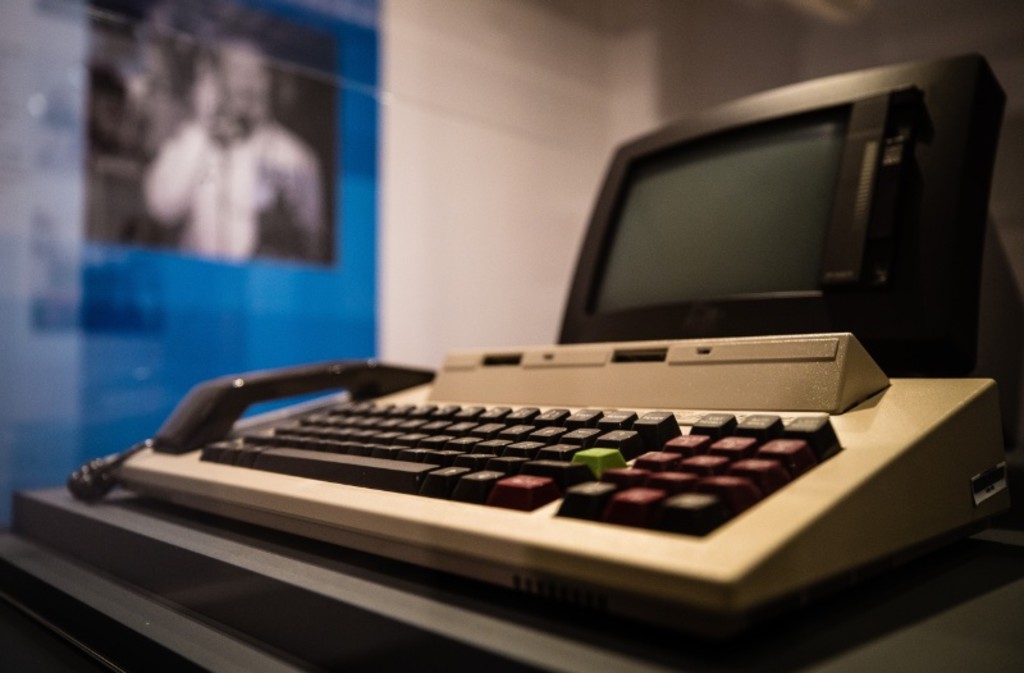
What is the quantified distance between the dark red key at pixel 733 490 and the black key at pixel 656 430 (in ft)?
0.39

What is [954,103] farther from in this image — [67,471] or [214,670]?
[67,471]

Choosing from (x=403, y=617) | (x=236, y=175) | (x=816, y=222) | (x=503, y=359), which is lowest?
(x=403, y=617)

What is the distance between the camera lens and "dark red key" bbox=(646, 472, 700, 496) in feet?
1.36

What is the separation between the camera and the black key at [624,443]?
0.52 m

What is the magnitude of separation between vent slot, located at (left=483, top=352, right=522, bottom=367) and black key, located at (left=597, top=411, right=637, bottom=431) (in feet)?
0.85

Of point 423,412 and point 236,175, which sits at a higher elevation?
point 236,175

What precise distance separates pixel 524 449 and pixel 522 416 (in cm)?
10

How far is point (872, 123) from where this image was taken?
31.6 inches

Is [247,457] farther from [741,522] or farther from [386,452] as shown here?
[741,522]

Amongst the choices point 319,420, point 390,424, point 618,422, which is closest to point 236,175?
point 319,420

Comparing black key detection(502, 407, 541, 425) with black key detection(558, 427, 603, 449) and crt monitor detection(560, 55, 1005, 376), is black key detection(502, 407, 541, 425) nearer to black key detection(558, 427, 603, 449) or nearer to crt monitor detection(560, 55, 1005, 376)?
black key detection(558, 427, 603, 449)

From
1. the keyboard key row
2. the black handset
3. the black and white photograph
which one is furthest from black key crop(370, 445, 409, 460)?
the black and white photograph

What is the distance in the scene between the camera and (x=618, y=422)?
56cm

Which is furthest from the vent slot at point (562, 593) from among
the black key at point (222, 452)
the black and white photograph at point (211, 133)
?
the black and white photograph at point (211, 133)
